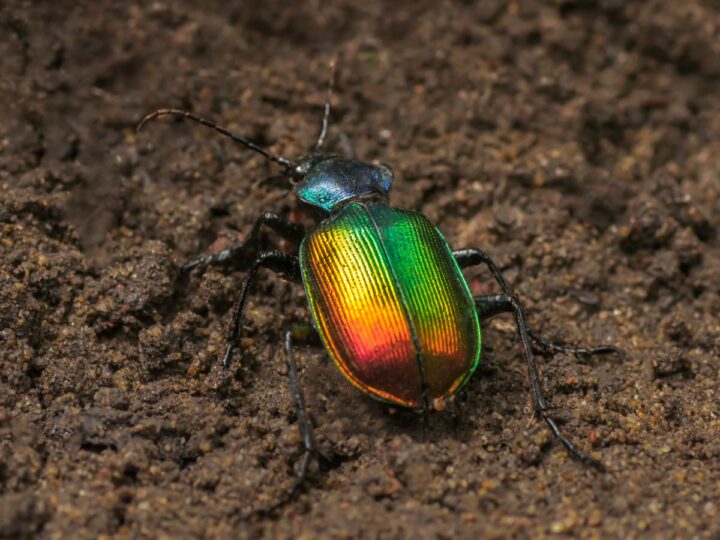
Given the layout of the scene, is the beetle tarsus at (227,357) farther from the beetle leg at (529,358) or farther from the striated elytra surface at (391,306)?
the beetle leg at (529,358)

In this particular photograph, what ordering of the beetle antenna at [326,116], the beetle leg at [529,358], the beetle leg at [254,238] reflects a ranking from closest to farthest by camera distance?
the beetle leg at [529,358] < the beetle leg at [254,238] < the beetle antenna at [326,116]

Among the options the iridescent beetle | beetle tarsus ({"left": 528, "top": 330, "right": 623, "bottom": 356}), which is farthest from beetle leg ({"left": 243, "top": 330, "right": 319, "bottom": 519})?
beetle tarsus ({"left": 528, "top": 330, "right": 623, "bottom": 356})

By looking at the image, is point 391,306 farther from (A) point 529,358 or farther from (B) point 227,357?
(B) point 227,357

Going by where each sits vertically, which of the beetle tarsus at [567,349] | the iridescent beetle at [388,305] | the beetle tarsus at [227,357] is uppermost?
the iridescent beetle at [388,305]

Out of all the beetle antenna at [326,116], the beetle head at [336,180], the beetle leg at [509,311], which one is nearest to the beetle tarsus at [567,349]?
the beetle leg at [509,311]

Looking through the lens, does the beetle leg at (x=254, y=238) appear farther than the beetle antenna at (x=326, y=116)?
No

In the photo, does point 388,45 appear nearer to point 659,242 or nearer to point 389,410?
point 659,242

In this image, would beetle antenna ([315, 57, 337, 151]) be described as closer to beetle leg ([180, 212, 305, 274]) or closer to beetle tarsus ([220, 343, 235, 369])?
beetle leg ([180, 212, 305, 274])
